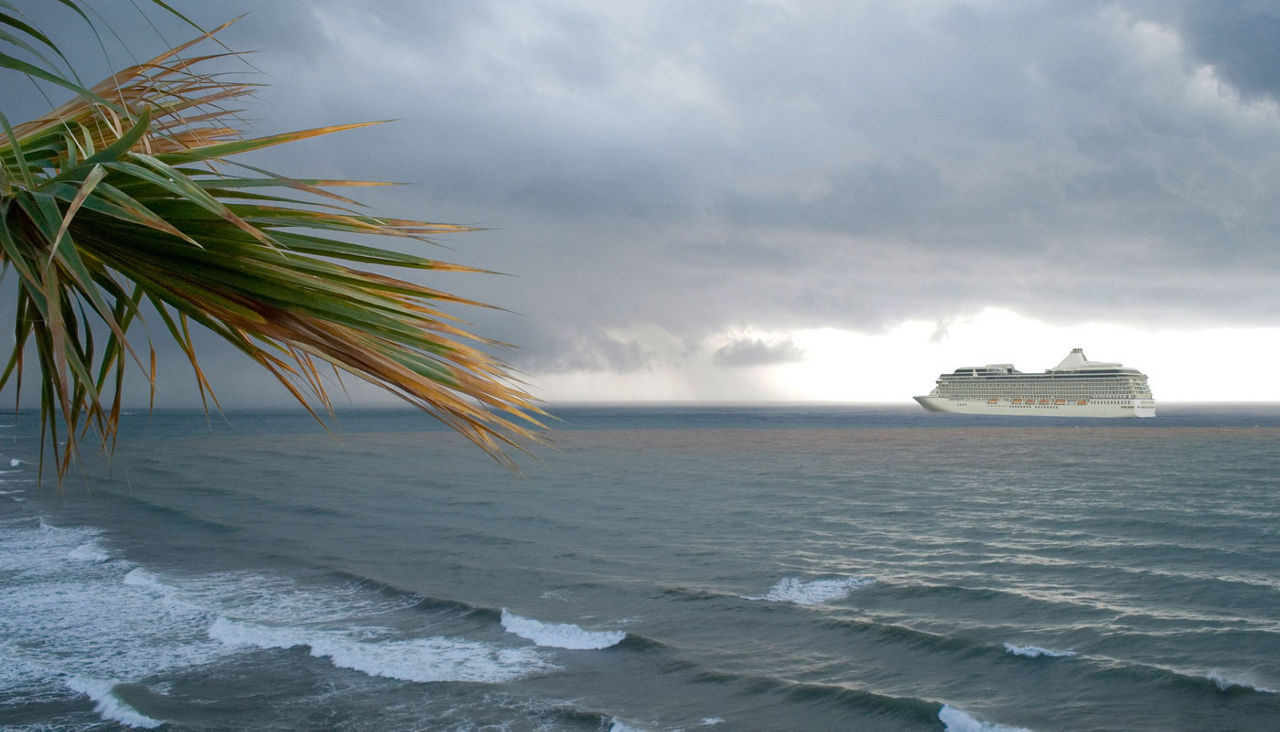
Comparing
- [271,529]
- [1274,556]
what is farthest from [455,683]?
[1274,556]

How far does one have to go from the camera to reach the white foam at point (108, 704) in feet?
29.3

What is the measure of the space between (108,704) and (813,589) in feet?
34.2

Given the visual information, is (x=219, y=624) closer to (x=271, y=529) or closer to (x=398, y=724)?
(x=398, y=724)

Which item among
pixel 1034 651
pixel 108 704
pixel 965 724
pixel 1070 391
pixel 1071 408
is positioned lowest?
pixel 108 704

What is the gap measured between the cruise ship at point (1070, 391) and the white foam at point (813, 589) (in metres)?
101

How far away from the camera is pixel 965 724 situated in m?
8.99

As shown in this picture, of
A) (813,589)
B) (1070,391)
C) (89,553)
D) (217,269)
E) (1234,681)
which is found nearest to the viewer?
(217,269)

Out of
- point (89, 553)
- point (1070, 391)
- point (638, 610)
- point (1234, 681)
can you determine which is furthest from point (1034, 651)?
point (1070, 391)

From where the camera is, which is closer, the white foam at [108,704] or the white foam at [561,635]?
the white foam at [108,704]

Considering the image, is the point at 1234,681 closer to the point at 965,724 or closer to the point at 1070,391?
the point at 965,724

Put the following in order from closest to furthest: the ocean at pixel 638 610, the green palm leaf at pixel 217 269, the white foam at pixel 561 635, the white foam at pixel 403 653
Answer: the green palm leaf at pixel 217 269, the ocean at pixel 638 610, the white foam at pixel 403 653, the white foam at pixel 561 635

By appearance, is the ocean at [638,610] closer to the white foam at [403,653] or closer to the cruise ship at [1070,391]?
the white foam at [403,653]

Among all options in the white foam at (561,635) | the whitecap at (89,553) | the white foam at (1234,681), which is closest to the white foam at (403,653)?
the white foam at (561,635)

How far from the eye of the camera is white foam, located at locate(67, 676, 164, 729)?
29.3 feet
